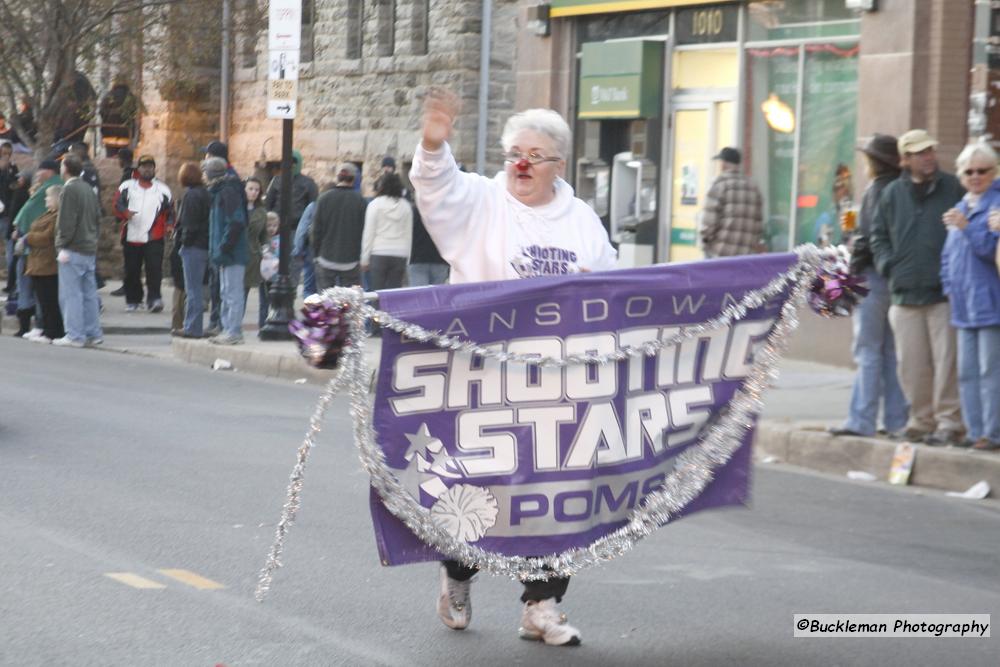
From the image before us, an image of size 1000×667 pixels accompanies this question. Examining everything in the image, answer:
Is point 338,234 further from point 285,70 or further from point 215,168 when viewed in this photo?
point 285,70

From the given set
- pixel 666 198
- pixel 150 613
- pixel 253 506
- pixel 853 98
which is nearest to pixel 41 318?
pixel 666 198

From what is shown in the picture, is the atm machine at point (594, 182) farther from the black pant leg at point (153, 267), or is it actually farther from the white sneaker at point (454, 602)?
the white sneaker at point (454, 602)

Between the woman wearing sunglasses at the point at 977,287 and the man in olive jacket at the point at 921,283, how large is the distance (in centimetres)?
27

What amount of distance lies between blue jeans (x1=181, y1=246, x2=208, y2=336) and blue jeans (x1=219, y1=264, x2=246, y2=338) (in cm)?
54

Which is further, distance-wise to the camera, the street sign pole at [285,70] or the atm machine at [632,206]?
the atm machine at [632,206]

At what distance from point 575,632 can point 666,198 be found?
13.3 metres

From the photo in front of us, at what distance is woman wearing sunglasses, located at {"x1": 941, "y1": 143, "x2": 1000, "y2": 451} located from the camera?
10.6 metres

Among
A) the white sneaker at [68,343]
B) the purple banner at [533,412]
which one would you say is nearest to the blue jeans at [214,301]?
the white sneaker at [68,343]

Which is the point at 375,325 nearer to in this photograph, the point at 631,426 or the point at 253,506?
the point at 631,426

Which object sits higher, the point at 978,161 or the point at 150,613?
the point at 978,161

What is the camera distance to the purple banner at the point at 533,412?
594cm

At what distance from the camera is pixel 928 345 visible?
1132cm

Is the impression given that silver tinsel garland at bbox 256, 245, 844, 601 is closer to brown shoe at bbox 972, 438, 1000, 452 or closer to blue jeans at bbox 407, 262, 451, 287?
brown shoe at bbox 972, 438, 1000, 452

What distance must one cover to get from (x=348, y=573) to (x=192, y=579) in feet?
2.18
